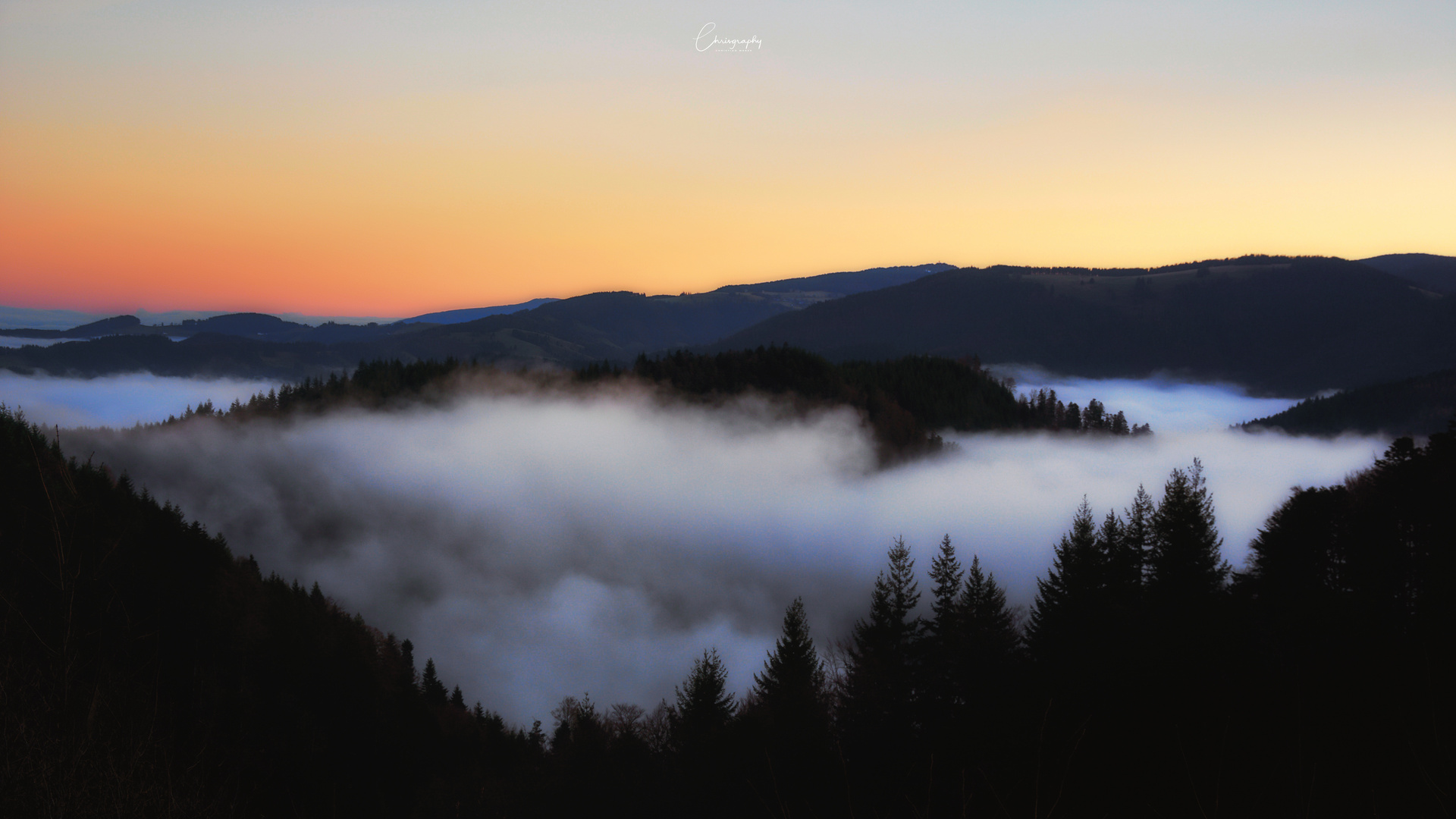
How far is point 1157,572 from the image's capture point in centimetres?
4494

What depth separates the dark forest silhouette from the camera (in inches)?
358

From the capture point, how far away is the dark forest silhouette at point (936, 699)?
29.9ft

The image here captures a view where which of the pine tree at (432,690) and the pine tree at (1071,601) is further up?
the pine tree at (1071,601)

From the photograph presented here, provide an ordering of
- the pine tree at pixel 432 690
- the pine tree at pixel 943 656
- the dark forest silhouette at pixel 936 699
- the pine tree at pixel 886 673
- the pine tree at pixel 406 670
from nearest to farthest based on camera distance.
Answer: the dark forest silhouette at pixel 936 699, the pine tree at pixel 886 673, the pine tree at pixel 943 656, the pine tree at pixel 406 670, the pine tree at pixel 432 690

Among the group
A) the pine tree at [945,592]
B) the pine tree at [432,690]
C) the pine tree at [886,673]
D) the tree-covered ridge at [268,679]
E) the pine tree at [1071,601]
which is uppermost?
the pine tree at [1071,601]

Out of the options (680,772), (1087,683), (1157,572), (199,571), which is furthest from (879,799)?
(199,571)

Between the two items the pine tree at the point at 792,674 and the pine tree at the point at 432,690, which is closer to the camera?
the pine tree at the point at 792,674

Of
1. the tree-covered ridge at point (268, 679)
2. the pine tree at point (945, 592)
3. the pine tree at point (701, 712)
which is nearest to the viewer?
the pine tree at point (945, 592)

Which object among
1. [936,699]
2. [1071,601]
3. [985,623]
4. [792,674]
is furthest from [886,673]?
[1071,601]

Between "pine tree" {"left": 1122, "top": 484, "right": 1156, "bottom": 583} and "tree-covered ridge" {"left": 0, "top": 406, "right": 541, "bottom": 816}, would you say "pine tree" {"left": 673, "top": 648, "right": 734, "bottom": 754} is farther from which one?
"pine tree" {"left": 1122, "top": 484, "right": 1156, "bottom": 583}

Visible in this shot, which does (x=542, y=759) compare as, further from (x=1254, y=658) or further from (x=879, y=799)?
(x=1254, y=658)

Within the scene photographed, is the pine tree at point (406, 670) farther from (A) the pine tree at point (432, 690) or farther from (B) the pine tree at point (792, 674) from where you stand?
(B) the pine tree at point (792, 674)

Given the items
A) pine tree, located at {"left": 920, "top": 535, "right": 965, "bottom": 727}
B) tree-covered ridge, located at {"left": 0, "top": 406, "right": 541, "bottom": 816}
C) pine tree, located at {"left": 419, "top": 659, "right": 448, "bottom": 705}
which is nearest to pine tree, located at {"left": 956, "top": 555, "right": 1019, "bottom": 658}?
pine tree, located at {"left": 920, "top": 535, "right": 965, "bottom": 727}

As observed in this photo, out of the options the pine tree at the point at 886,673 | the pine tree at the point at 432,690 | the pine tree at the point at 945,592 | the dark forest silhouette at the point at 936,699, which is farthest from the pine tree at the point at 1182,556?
the pine tree at the point at 432,690
